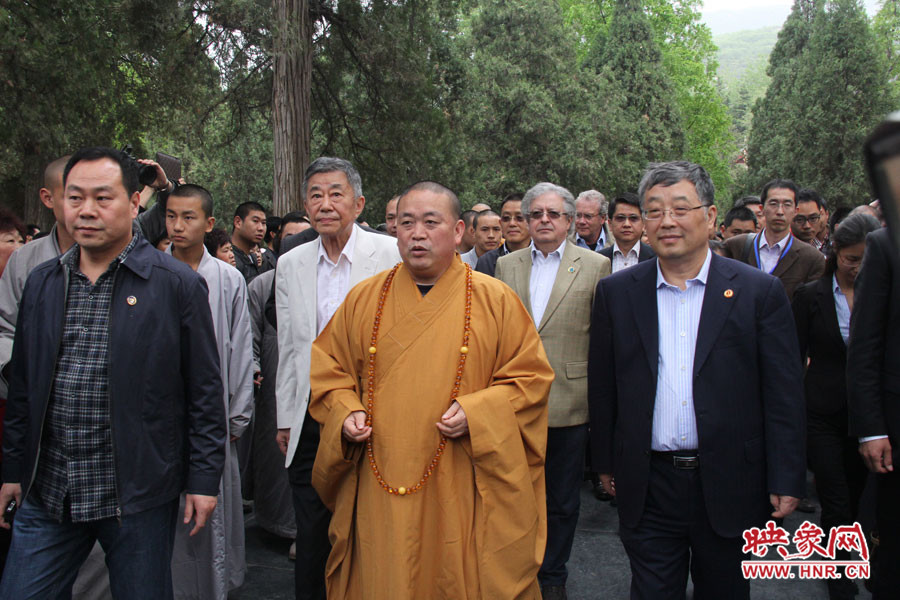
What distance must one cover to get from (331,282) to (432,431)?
128 cm

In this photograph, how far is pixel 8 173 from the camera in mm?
9844

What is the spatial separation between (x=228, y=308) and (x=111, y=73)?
8.09 metres

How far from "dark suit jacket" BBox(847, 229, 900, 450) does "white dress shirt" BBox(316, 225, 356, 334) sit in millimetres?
2468

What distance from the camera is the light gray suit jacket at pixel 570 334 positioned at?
3996mm

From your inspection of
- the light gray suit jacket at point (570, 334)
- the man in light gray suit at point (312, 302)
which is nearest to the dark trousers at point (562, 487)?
the light gray suit jacket at point (570, 334)

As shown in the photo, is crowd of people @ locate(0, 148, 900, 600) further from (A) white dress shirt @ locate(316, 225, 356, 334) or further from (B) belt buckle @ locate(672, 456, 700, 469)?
(A) white dress shirt @ locate(316, 225, 356, 334)

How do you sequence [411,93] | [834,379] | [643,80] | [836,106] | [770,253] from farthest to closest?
1. [643,80]
2. [836,106]
3. [411,93]
4. [770,253]
5. [834,379]

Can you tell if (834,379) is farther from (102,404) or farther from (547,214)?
(102,404)

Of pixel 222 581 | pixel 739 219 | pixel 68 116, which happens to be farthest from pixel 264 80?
pixel 222 581

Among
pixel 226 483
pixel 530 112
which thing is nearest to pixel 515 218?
pixel 226 483

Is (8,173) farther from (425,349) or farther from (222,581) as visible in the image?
(425,349)

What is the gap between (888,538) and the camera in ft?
9.82

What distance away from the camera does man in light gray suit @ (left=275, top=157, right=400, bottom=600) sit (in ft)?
11.8

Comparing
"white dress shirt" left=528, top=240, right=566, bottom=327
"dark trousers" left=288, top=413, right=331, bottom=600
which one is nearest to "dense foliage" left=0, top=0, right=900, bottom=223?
"white dress shirt" left=528, top=240, right=566, bottom=327
